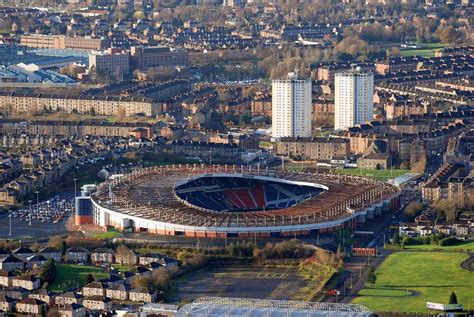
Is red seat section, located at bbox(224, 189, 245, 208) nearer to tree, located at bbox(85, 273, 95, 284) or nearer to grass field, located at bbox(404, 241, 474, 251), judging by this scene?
grass field, located at bbox(404, 241, 474, 251)

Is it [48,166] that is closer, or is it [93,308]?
[93,308]

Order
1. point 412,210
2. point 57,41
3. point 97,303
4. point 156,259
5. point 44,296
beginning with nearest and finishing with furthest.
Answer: point 97,303 < point 44,296 < point 156,259 < point 412,210 < point 57,41

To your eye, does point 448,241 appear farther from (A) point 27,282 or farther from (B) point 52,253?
(A) point 27,282

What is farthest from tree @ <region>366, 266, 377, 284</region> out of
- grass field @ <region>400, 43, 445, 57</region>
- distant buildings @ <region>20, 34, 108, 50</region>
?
distant buildings @ <region>20, 34, 108, 50</region>

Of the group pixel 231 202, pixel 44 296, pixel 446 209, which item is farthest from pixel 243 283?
pixel 231 202

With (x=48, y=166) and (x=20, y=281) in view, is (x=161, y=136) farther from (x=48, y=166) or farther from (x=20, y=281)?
(x=20, y=281)

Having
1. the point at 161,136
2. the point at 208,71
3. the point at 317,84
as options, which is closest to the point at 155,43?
the point at 208,71
